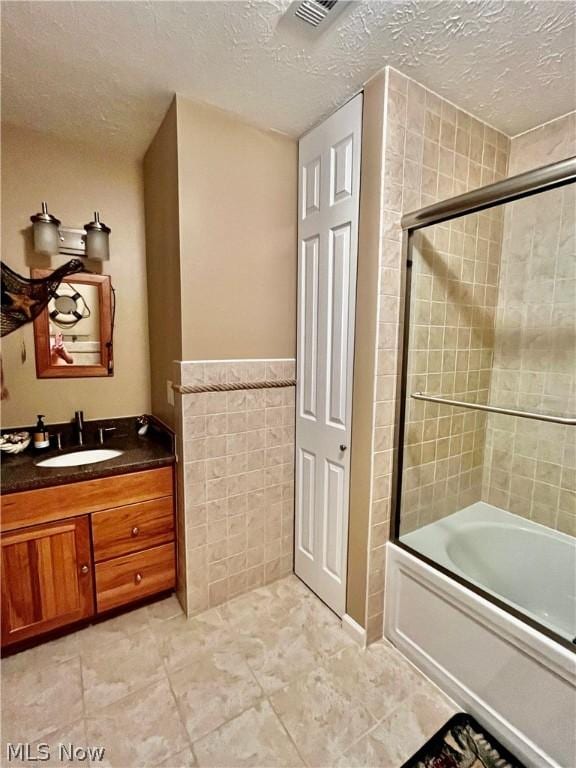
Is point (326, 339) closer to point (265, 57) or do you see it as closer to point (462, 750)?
point (265, 57)

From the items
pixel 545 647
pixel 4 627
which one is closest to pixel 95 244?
pixel 4 627

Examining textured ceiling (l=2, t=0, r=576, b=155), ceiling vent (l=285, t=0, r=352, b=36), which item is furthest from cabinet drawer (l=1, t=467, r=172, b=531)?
ceiling vent (l=285, t=0, r=352, b=36)

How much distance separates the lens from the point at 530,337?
200 centimetres

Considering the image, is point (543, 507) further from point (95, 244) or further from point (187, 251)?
point (95, 244)

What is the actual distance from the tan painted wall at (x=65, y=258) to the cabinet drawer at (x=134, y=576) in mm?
866

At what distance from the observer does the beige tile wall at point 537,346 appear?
6.03 feet

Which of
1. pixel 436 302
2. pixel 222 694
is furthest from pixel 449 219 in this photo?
pixel 222 694

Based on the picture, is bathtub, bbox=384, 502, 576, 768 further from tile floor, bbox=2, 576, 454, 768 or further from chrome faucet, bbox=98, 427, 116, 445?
chrome faucet, bbox=98, 427, 116, 445

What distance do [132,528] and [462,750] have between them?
1.62m

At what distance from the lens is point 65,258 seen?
2.01m

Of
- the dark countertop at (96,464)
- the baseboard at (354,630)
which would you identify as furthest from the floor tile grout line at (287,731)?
the dark countertop at (96,464)

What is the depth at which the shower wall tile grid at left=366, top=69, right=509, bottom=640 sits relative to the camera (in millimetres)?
1523

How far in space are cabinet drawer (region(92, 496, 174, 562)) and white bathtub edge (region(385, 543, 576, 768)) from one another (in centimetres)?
116

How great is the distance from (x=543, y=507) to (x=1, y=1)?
311 centimetres
